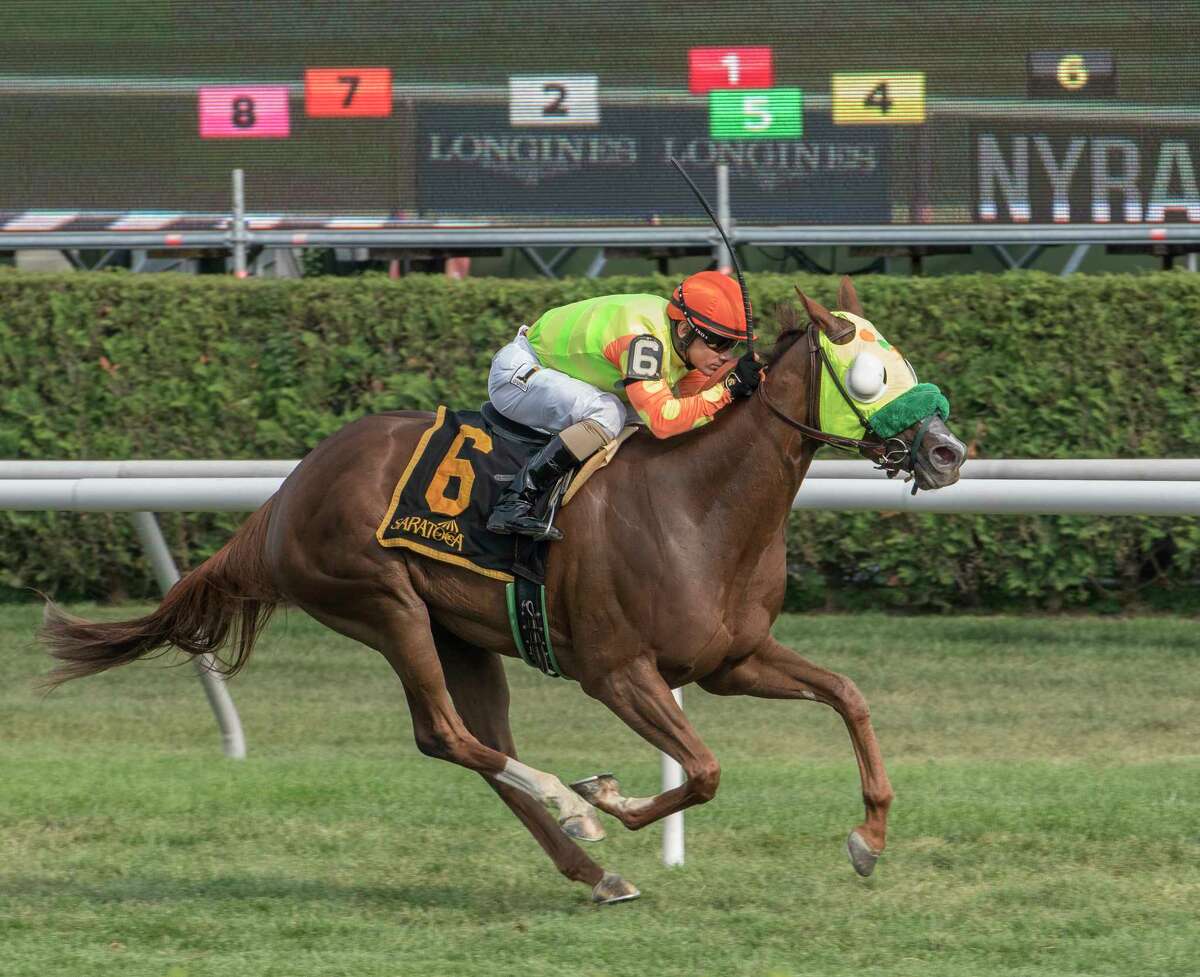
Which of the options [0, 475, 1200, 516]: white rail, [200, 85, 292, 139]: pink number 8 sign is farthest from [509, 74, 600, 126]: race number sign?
[0, 475, 1200, 516]: white rail

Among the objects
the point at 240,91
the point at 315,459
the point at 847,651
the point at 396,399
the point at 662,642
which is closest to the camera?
the point at 662,642

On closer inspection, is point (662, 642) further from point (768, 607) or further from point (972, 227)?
point (972, 227)

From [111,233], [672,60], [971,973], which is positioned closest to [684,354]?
[971,973]

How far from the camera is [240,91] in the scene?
969cm

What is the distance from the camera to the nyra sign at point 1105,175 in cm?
920

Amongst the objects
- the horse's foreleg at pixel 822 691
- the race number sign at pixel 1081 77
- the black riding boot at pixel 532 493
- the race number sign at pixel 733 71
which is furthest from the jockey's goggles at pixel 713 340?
the race number sign at pixel 1081 77

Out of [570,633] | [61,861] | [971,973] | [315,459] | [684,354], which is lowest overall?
[61,861]

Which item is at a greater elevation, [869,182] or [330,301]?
[869,182]

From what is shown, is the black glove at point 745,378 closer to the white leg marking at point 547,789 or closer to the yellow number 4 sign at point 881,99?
the white leg marking at point 547,789

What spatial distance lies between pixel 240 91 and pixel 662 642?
6.26 metres

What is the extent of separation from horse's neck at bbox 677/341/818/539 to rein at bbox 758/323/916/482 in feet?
0.08

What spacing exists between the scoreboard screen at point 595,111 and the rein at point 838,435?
5074 mm

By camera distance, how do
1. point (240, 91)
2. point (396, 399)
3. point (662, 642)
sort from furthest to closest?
point (240, 91) < point (396, 399) < point (662, 642)

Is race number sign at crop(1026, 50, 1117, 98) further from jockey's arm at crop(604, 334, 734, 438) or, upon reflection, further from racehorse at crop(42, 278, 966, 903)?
jockey's arm at crop(604, 334, 734, 438)
